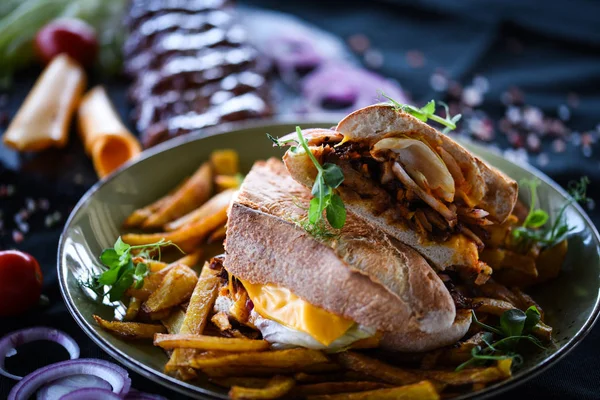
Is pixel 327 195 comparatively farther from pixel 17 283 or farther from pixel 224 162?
pixel 17 283

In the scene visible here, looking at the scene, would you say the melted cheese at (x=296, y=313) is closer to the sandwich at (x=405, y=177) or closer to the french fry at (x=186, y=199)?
the sandwich at (x=405, y=177)

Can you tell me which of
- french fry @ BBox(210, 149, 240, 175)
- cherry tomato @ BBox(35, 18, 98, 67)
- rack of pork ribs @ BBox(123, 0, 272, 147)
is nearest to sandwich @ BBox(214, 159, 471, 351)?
french fry @ BBox(210, 149, 240, 175)

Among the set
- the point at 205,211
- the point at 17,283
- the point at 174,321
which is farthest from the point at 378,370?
the point at 17,283

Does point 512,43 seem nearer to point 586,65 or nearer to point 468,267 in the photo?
point 586,65

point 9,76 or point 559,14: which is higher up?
point 559,14

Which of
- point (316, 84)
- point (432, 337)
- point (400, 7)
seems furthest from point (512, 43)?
point (432, 337)

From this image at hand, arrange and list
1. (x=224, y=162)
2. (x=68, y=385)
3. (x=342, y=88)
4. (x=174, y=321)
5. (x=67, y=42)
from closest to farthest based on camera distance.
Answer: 1. (x=68, y=385)
2. (x=174, y=321)
3. (x=224, y=162)
4. (x=342, y=88)
5. (x=67, y=42)

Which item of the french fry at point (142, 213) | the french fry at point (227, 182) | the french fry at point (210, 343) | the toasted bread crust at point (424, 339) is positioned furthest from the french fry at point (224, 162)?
the toasted bread crust at point (424, 339)

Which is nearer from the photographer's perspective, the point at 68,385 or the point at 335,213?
the point at 335,213
